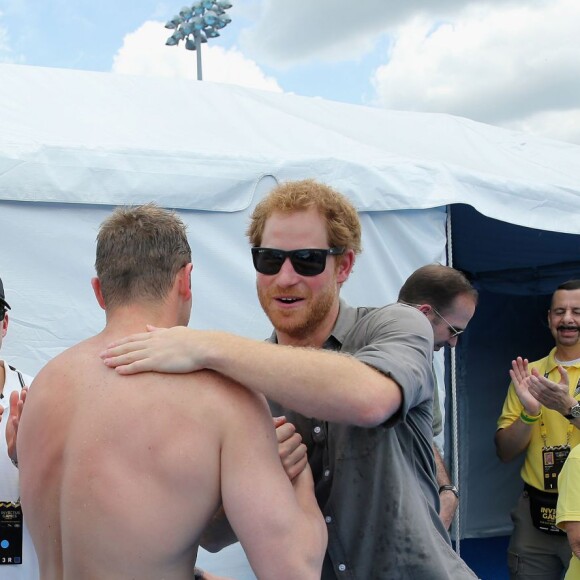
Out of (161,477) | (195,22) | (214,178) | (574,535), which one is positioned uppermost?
(195,22)

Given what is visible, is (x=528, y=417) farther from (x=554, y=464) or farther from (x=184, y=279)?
(x=184, y=279)

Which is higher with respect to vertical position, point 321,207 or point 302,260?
point 321,207

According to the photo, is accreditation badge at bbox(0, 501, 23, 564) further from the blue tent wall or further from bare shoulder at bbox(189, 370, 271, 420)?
the blue tent wall

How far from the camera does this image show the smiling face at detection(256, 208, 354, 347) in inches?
74.1

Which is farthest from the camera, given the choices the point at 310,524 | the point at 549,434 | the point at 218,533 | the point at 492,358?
the point at 492,358

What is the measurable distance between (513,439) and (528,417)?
0.24 meters

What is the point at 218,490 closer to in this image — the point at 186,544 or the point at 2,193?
the point at 186,544

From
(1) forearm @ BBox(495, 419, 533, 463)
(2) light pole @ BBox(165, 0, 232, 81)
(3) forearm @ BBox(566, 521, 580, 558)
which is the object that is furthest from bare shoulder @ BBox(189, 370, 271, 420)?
(2) light pole @ BBox(165, 0, 232, 81)

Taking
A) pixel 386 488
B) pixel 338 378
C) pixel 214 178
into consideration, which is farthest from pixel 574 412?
pixel 338 378

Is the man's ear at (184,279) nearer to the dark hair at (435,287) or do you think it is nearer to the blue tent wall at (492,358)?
the dark hair at (435,287)

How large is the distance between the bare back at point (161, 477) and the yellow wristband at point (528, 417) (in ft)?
10.1

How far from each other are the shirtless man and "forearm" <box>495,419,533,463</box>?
315 centimetres

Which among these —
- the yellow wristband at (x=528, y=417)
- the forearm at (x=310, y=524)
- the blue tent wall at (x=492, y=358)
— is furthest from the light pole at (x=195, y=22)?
the forearm at (x=310, y=524)

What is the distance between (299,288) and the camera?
1.88 metres
